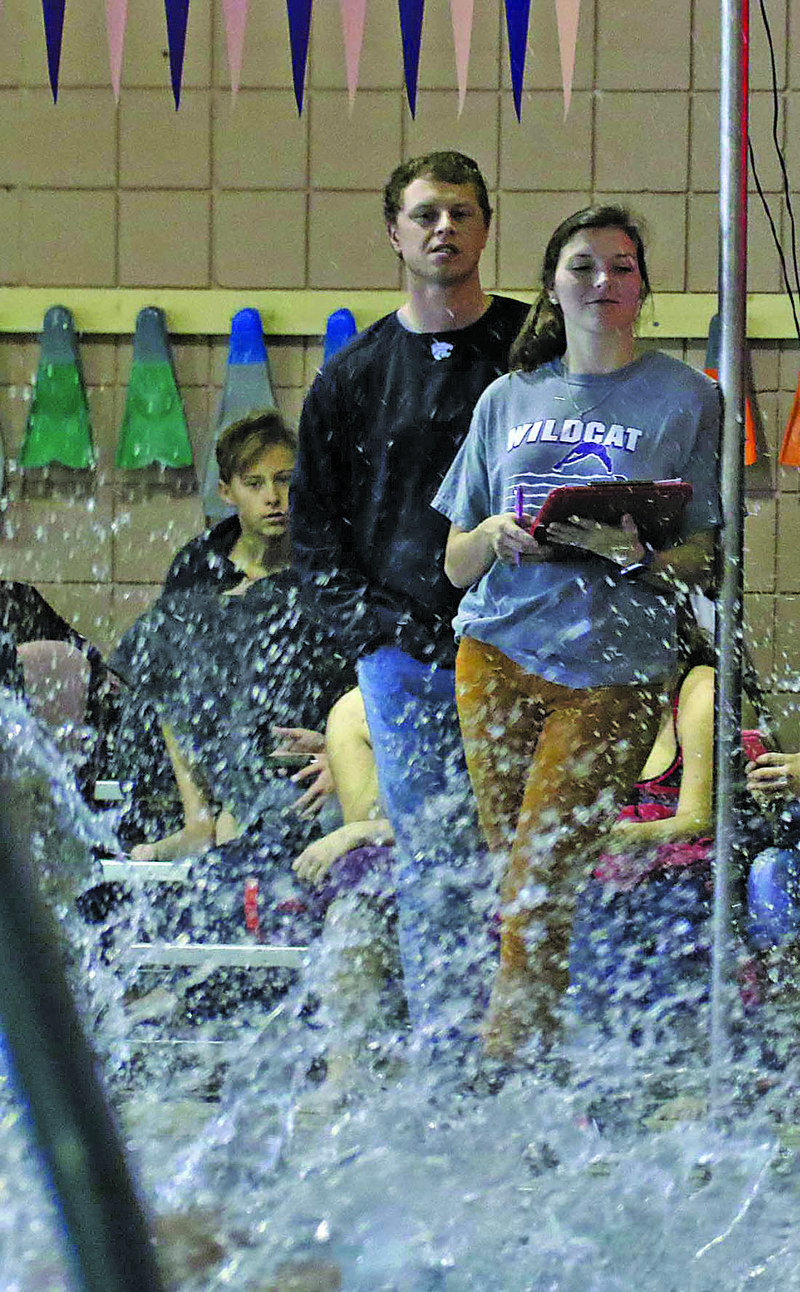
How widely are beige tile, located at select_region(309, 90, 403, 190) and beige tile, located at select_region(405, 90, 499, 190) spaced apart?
47mm

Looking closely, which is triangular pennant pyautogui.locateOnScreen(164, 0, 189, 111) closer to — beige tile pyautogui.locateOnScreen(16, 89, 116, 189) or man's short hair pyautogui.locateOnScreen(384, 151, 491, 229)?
beige tile pyautogui.locateOnScreen(16, 89, 116, 189)

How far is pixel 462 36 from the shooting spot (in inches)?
140

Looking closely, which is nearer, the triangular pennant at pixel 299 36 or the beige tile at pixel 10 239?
the triangular pennant at pixel 299 36

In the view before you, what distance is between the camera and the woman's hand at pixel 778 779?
238cm

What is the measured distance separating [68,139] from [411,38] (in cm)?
92

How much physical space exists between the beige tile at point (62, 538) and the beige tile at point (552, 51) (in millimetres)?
1404

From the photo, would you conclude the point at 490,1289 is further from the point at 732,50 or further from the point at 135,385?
the point at 135,385

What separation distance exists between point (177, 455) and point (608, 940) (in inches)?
69.9

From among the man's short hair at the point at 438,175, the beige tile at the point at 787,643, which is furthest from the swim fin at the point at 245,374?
the man's short hair at the point at 438,175

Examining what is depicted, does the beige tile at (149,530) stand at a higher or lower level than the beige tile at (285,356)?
lower

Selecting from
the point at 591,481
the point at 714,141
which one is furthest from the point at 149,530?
the point at 591,481

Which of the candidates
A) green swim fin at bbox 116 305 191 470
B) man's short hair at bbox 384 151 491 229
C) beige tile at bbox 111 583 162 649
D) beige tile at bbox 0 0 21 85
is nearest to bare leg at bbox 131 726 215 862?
man's short hair at bbox 384 151 491 229

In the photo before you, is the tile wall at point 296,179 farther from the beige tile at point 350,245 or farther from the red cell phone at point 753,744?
the red cell phone at point 753,744

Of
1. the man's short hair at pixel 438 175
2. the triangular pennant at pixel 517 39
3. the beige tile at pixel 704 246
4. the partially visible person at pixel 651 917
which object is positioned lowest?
the partially visible person at pixel 651 917
